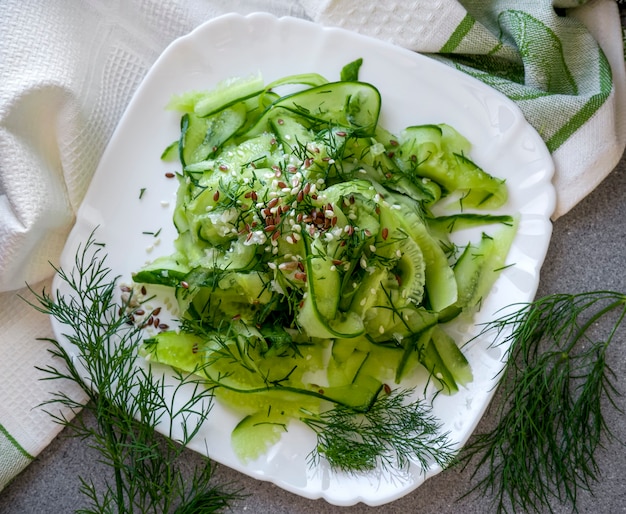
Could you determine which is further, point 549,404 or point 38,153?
point 38,153

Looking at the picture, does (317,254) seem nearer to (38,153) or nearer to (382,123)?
(382,123)

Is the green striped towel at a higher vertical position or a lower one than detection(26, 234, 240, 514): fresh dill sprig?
higher

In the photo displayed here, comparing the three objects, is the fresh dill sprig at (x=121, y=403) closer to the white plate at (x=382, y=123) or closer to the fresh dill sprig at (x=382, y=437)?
the white plate at (x=382, y=123)

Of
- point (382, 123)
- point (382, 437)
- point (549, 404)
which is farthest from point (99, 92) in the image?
point (549, 404)

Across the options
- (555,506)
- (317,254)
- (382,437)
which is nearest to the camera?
(317,254)

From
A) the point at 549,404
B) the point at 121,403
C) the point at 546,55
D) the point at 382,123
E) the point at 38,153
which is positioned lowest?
the point at 121,403

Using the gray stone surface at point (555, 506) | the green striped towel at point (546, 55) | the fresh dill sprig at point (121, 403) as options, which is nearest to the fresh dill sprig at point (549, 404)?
the gray stone surface at point (555, 506)

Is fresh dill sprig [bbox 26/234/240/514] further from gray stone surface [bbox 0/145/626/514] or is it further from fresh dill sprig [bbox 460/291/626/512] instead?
fresh dill sprig [bbox 460/291/626/512]

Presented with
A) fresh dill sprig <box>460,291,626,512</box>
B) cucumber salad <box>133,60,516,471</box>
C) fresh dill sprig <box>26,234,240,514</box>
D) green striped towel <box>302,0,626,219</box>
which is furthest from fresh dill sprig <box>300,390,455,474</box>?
green striped towel <box>302,0,626,219</box>
